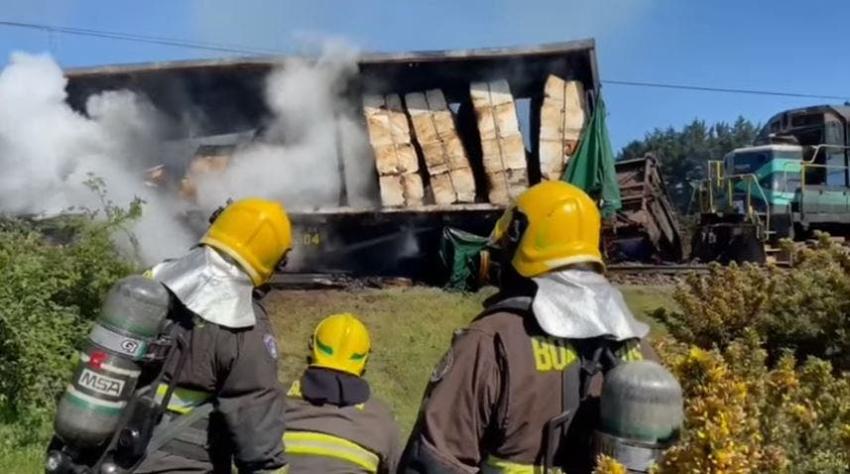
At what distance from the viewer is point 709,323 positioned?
6410 millimetres

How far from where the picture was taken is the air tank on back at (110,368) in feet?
9.95

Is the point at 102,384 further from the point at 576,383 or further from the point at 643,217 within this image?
the point at 643,217

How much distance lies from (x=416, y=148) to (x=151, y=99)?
3.53 m

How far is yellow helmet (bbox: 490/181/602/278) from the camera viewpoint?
8.64ft

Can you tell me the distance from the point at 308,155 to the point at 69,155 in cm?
295

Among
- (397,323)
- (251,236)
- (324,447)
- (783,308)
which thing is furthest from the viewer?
(397,323)

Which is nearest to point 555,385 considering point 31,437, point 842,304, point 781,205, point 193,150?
point 842,304

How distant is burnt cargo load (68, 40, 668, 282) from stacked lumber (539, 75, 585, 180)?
12mm

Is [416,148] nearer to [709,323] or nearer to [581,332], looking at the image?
[709,323]

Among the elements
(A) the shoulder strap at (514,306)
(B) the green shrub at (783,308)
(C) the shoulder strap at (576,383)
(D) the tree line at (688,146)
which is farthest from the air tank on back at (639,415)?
(D) the tree line at (688,146)

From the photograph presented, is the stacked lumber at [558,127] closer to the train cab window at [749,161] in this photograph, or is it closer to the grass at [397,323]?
the grass at [397,323]

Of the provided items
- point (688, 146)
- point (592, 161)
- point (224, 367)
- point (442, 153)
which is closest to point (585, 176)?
point (592, 161)

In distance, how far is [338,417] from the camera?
11.7ft

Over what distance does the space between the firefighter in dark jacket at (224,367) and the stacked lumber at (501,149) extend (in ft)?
30.9
